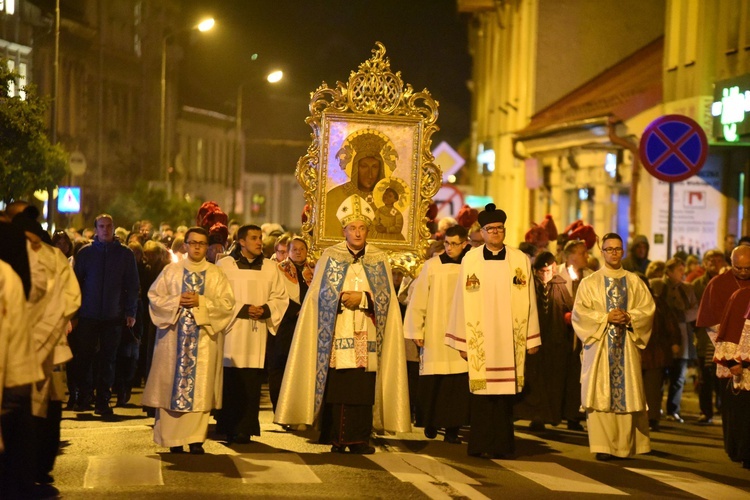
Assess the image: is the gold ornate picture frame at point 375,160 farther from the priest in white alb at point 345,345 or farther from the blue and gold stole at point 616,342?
the blue and gold stole at point 616,342

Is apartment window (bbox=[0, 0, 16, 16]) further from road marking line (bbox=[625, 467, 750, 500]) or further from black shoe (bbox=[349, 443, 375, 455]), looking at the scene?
road marking line (bbox=[625, 467, 750, 500])

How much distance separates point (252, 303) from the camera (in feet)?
45.1

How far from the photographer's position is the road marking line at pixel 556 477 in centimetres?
1128

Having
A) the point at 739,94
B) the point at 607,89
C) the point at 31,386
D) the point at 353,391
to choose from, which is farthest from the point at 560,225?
the point at 31,386

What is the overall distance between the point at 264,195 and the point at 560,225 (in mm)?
61918

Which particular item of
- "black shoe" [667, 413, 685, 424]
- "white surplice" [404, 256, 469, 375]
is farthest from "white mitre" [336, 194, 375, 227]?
"black shoe" [667, 413, 685, 424]

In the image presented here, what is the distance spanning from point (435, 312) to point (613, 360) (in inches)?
71.2

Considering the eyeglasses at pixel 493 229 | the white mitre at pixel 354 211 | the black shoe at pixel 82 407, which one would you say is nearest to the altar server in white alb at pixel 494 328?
the eyeglasses at pixel 493 229

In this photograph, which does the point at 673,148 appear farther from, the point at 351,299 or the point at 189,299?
the point at 189,299

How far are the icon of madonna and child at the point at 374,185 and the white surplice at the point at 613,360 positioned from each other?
3.57 meters

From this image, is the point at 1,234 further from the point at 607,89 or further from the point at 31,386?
the point at 607,89

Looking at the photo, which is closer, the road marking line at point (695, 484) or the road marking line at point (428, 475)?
the road marking line at point (428, 475)

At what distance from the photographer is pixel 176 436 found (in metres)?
12.5

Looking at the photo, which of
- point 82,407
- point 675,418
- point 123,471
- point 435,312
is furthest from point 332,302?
point 675,418
